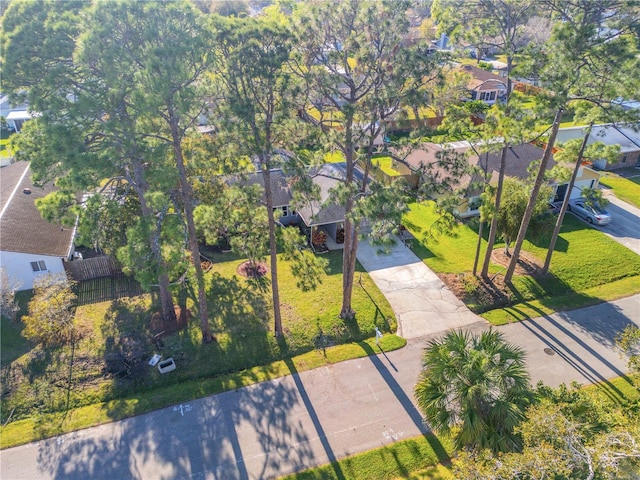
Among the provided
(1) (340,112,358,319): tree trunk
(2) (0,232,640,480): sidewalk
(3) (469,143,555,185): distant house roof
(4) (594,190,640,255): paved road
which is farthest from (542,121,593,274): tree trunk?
(1) (340,112,358,319): tree trunk

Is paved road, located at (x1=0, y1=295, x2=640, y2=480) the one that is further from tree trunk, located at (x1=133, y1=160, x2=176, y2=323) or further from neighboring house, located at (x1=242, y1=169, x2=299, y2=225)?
neighboring house, located at (x1=242, y1=169, x2=299, y2=225)

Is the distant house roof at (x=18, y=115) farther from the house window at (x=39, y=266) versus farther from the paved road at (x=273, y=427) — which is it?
the paved road at (x=273, y=427)

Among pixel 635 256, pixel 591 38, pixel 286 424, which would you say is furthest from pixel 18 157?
pixel 635 256

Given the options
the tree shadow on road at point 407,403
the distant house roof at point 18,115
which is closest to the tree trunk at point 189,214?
the tree shadow on road at point 407,403

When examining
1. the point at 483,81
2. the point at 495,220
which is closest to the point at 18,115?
the point at 495,220

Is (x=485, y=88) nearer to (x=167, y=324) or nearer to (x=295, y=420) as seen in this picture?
(x=167, y=324)
